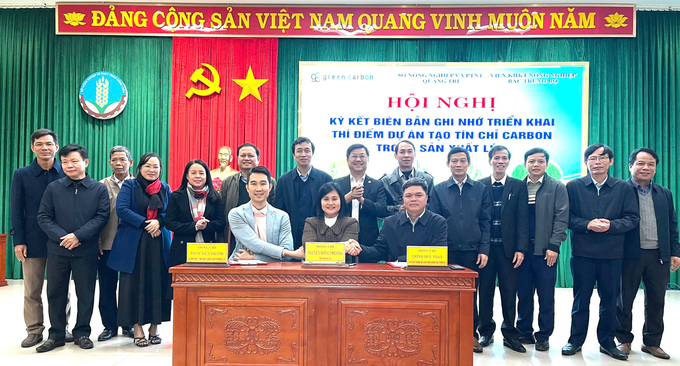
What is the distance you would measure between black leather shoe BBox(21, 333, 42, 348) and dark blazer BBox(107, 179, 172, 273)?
754mm

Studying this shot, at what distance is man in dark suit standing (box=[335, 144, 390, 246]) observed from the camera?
3.31 meters

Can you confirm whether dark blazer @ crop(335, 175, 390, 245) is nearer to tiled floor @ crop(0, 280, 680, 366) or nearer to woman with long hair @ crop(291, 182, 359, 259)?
woman with long hair @ crop(291, 182, 359, 259)

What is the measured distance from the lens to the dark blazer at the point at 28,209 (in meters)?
3.16

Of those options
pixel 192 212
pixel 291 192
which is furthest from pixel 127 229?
pixel 291 192

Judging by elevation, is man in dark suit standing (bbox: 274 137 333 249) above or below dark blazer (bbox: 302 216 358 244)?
above

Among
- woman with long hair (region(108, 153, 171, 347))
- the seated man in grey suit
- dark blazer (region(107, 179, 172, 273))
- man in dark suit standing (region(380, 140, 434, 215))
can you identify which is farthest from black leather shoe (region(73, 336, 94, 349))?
man in dark suit standing (region(380, 140, 434, 215))

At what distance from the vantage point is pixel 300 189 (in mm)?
3463

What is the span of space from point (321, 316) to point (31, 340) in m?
2.35

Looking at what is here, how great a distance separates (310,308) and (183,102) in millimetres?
4597

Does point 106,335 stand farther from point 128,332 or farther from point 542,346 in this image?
point 542,346

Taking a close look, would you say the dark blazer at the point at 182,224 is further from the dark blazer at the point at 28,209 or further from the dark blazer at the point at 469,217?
the dark blazer at the point at 469,217

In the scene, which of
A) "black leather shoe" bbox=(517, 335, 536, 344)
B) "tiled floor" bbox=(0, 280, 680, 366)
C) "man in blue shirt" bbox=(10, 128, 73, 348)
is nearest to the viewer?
"tiled floor" bbox=(0, 280, 680, 366)

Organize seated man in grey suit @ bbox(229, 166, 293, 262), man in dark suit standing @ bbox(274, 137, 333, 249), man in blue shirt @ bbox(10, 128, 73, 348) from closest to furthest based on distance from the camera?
seated man in grey suit @ bbox(229, 166, 293, 262) < man in blue shirt @ bbox(10, 128, 73, 348) < man in dark suit standing @ bbox(274, 137, 333, 249)

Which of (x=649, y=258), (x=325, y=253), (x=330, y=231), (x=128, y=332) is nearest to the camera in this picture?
(x=325, y=253)
